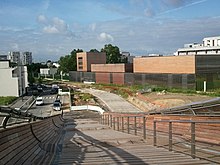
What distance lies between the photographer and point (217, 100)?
11.8m

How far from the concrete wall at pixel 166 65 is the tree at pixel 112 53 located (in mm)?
48420

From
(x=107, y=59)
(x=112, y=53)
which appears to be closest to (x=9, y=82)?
(x=107, y=59)

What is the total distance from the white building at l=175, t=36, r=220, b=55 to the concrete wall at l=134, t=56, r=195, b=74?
33.7 m

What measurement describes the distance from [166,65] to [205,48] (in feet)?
163

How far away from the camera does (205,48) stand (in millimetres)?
98938

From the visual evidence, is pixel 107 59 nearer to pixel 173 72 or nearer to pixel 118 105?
pixel 173 72

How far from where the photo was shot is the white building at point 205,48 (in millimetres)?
95812

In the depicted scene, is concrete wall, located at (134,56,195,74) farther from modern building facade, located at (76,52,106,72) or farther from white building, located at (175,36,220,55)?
white building, located at (175,36,220,55)

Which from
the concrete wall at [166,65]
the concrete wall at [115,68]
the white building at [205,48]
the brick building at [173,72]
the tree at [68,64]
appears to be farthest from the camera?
the tree at [68,64]

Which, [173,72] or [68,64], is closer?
[173,72]

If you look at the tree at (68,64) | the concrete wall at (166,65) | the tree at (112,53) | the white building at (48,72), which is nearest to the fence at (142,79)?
the concrete wall at (166,65)

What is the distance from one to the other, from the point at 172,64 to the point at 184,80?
530 cm

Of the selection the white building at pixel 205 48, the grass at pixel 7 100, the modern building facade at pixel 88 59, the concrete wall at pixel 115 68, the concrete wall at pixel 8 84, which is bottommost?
the grass at pixel 7 100

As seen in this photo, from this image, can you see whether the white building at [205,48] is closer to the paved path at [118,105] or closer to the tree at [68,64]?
the tree at [68,64]
